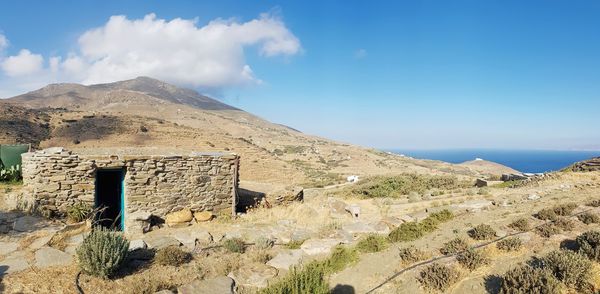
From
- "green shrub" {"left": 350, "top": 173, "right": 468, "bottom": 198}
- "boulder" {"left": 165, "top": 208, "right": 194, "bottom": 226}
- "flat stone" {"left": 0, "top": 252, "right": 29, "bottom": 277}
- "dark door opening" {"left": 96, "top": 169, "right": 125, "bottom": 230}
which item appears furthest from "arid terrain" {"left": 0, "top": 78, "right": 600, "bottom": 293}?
"dark door opening" {"left": 96, "top": 169, "right": 125, "bottom": 230}

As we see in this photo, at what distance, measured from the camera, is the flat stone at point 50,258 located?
25.0 feet

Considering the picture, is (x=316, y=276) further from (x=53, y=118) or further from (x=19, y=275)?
(x=53, y=118)

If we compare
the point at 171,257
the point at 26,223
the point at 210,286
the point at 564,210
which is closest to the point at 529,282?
the point at 210,286

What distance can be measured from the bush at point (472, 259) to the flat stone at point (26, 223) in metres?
11.0

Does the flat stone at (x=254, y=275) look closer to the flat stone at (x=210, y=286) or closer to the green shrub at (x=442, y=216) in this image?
the flat stone at (x=210, y=286)

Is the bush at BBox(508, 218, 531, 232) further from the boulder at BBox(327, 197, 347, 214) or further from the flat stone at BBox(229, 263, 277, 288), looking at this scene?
the flat stone at BBox(229, 263, 277, 288)

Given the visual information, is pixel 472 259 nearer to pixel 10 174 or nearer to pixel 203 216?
pixel 203 216

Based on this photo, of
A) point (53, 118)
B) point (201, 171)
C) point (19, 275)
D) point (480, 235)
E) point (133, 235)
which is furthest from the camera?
point (53, 118)

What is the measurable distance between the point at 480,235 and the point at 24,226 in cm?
1242

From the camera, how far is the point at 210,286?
7535mm

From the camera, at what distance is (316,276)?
Result: 21.4ft

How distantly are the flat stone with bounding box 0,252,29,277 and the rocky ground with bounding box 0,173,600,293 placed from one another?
0.06 feet

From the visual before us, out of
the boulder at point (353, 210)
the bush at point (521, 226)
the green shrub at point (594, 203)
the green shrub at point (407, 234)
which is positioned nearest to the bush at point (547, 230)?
the bush at point (521, 226)

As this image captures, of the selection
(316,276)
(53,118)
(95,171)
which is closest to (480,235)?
(316,276)
